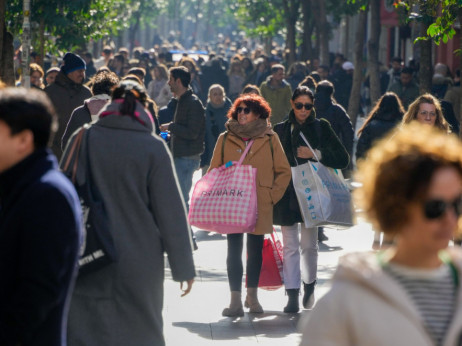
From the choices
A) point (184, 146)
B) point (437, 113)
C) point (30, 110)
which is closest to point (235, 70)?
point (184, 146)

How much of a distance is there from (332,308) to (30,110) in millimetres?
1305

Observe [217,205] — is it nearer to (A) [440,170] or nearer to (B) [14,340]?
(B) [14,340]

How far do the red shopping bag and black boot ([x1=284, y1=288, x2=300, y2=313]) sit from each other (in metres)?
0.14

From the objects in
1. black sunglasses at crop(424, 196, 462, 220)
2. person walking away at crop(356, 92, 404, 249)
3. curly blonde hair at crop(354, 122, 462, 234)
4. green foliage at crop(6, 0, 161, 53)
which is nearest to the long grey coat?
curly blonde hair at crop(354, 122, 462, 234)

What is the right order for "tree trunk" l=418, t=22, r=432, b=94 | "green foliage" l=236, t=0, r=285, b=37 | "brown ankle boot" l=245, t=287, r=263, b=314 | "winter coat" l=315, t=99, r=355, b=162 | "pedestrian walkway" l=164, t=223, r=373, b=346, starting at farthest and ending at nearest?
"green foliage" l=236, t=0, r=285, b=37
"tree trunk" l=418, t=22, r=432, b=94
"winter coat" l=315, t=99, r=355, b=162
"brown ankle boot" l=245, t=287, r=263, b=314
"pedestrian walkway" l=164, t=223, r=373, b=346

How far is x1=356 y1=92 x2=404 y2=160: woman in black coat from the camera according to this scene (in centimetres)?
1090

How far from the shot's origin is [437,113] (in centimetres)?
925

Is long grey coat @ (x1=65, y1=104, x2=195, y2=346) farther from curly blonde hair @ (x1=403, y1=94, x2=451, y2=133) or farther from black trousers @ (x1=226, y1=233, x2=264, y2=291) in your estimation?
curly blonde hair @ (x1=403, y1=94, x2=451, y2=133)

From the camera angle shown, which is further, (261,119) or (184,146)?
(184,146)

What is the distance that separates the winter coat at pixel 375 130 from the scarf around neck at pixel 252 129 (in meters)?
2.22

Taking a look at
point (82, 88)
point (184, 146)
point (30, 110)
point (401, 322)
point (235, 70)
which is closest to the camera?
point (401, 322)

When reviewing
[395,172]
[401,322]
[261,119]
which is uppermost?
[395,172]

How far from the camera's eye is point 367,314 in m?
2.99

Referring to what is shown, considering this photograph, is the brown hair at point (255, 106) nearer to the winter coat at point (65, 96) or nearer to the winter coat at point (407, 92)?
the winter coat at point (65, 96)
